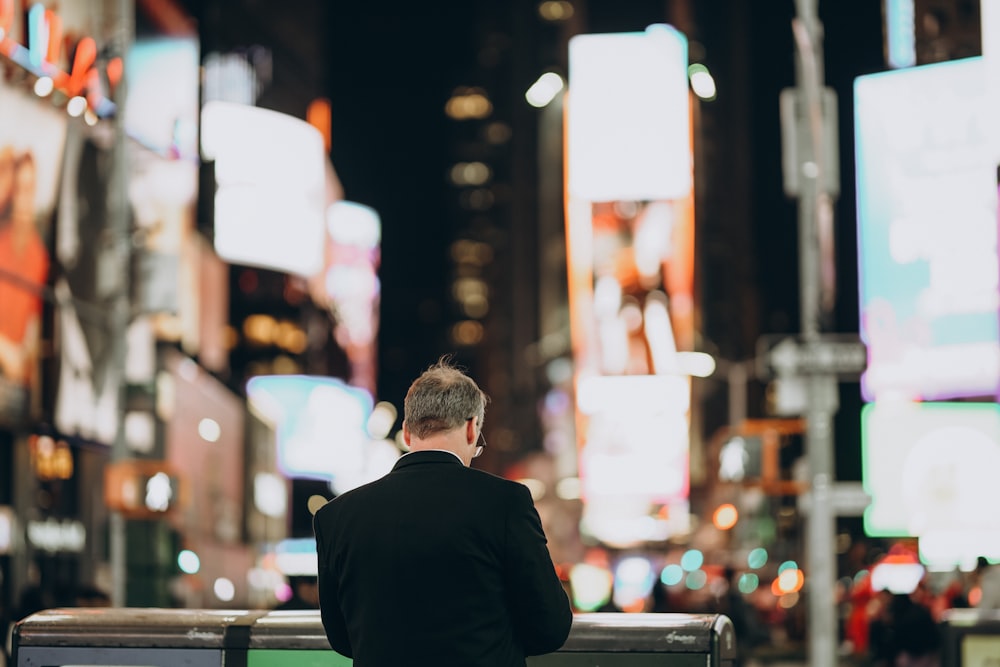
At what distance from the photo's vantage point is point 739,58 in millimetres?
167875

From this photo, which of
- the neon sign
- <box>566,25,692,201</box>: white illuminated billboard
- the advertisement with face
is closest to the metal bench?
the neon sign

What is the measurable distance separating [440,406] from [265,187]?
64.1 m

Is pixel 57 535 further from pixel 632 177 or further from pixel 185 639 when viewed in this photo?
pixel 632 177

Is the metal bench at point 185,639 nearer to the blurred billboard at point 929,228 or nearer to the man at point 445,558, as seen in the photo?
the man at point 445,558

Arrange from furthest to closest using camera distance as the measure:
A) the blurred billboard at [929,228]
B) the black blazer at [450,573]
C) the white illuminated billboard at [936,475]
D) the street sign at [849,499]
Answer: the blurred billboard at [929,228], the white illuminated billboard at [936,475], the street sign at [849,499], the black blazer at [450,573]

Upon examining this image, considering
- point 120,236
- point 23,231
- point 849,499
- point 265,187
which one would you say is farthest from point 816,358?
point 265,187

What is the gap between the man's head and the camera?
5.04 meters

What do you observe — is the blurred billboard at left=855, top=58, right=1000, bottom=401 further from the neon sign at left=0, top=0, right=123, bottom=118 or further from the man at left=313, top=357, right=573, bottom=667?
the man at left=313, top=357, right=573, bottom=667

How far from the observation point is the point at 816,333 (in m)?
16.6

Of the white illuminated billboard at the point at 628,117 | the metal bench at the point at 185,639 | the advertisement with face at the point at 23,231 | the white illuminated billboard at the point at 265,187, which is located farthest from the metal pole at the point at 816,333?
the white illuminated billboard at the point at 265,187

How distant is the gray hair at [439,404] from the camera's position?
5.04 meters

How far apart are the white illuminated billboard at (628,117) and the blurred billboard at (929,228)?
34.7 meters

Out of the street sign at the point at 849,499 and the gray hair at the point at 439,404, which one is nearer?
the gray hair at the point at 439,404

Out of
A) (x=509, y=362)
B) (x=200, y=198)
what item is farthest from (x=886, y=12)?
(x=509, y=362)
